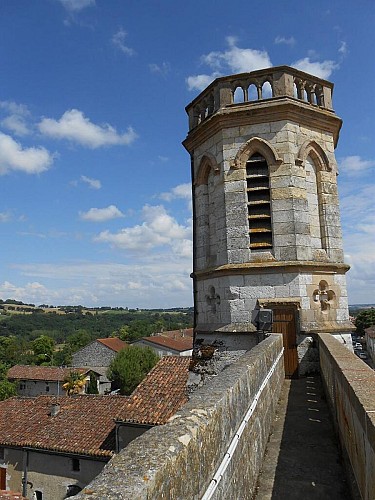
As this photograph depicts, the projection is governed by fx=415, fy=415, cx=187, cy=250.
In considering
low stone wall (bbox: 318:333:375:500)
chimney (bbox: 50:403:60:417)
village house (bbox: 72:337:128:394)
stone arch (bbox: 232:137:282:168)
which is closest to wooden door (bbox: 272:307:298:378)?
stone arch (bbox: 232:137:282:168)

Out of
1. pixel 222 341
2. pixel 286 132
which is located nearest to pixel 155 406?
pixel 222 341

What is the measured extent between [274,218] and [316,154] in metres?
1.98

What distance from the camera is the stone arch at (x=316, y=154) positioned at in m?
9.31

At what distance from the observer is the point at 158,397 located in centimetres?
1406

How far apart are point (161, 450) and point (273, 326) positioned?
7.12 meters

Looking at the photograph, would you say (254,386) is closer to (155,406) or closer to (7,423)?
(155,406)

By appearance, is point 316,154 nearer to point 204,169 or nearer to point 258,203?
point 258,203

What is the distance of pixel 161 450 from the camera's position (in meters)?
1.95

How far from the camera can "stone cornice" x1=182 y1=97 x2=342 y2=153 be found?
357 inches

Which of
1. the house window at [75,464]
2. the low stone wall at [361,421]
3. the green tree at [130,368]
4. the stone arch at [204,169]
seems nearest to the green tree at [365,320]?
the green tree at [130,368]

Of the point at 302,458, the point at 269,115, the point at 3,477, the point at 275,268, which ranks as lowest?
the point at 3,477

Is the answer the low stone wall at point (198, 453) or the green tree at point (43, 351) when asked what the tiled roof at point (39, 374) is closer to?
the green tree at point (43, 351)

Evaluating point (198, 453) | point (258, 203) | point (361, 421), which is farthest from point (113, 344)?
point (198, 453)

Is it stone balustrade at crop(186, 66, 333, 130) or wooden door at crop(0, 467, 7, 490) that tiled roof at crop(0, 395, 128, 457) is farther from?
stone balustrade at crop(186, 66, 333, 130)
